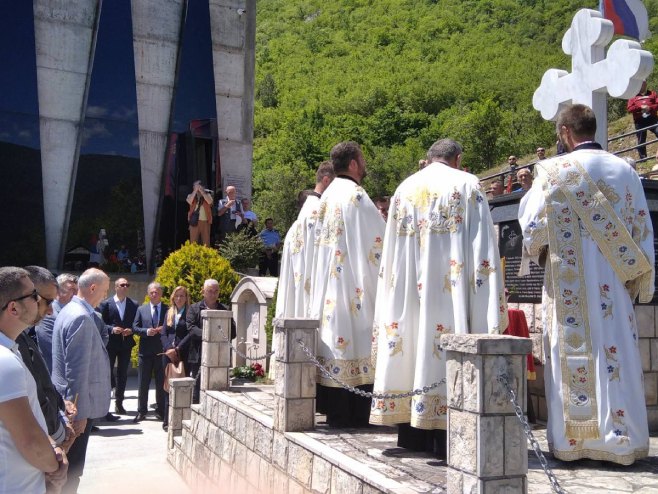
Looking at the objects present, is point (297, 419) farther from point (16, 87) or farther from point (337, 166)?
point (16, 87)

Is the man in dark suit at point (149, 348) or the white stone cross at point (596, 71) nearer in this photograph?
the white stone cross at point (596, 71)

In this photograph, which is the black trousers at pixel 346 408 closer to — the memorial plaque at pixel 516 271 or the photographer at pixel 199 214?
the memorial plaque at pixel 516 271

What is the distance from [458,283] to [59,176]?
1276 cm

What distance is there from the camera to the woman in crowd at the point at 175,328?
9.37 metres

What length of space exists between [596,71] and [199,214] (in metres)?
9.84

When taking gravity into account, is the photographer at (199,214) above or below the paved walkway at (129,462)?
above

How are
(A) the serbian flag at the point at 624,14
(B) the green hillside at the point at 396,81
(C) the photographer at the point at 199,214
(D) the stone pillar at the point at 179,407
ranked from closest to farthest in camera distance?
1. (A) the serbian flag at the point at 624,14
2. (D) the stone pillar at the point at 179,407
3. (C) the photographer at the point at 199,214
4. (B) the green hillside at the point at 396,81

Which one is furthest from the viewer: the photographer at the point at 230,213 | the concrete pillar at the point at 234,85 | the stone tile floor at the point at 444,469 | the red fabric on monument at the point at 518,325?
the concrete pillar at the point at 234,85

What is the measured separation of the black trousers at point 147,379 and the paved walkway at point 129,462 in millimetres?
245

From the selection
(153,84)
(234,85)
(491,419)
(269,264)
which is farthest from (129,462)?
(234,85)

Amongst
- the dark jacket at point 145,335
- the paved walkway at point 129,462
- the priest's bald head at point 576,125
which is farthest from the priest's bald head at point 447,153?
the dark jacket at point 145,335

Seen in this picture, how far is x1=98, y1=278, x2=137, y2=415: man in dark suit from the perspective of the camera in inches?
405

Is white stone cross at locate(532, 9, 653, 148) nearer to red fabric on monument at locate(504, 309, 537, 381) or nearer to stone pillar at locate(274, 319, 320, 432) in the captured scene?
red fabric on monument at locate(504, 309, 537, 381)

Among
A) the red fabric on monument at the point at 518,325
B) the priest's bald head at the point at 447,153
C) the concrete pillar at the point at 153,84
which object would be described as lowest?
the red fabric on monument at the point at 518,325
